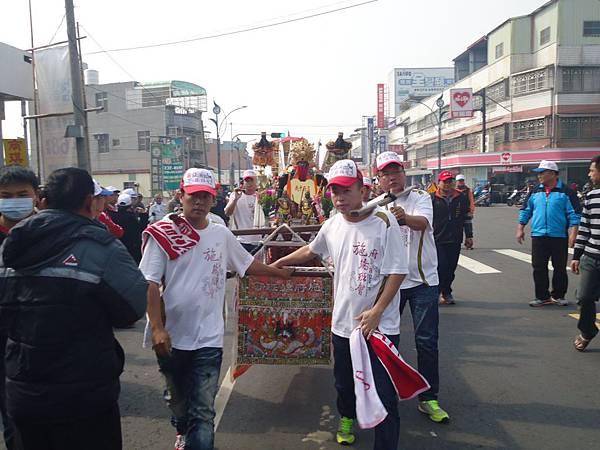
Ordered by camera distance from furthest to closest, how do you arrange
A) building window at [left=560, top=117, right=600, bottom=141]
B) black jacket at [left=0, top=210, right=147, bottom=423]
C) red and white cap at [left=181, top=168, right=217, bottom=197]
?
1. building window at [left=560, top=117, right=600, bottom=141]
2. red and white cap at [left=181, top=168, right=217, bottom=197]
3. black jacket at [left=0, top=210, right=147, bottom=423]

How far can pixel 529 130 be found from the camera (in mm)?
43094

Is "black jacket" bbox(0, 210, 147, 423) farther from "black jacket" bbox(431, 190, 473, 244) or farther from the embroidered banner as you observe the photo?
"black jacket" bbox(431, 190, 473, 244)

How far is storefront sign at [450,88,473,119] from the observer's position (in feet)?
158

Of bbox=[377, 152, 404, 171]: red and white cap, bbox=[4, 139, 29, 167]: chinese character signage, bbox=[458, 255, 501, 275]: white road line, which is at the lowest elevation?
bbox=[458, 255, 501, 275]: white road line

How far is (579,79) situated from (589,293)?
135ft

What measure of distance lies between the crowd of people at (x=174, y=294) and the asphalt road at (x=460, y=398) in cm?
29

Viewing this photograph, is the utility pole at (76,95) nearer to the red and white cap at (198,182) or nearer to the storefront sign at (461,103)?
the red and white cap at (198,182)

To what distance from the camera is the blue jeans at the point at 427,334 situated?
418cm

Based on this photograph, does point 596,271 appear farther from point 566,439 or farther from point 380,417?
point 380,417

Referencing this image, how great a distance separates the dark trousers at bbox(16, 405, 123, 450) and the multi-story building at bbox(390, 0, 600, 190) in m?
38.9

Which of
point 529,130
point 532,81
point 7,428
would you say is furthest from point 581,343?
point 532,81

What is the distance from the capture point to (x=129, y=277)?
2.33 m

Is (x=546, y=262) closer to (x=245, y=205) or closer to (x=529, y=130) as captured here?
(x=245, y=205)

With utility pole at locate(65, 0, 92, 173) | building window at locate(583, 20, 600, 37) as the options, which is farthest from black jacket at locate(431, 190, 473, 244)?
building window at locate(583, 20, 600, 37)
